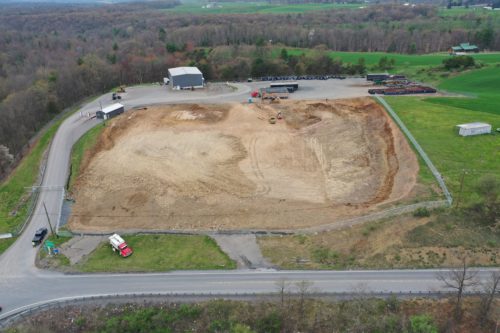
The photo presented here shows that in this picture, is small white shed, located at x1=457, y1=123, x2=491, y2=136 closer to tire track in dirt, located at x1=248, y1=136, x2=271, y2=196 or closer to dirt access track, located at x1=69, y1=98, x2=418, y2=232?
dirt access track, located at x1=69, y1=98, x2=418, y2=232

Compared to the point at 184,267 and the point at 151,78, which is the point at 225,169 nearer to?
the point at 184,267

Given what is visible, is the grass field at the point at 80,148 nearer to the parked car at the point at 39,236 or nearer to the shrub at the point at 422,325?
the parked car at the point at 39,236

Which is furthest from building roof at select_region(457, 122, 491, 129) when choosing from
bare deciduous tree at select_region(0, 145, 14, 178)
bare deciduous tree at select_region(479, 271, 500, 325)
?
bare deciduous tree at select_region(0, 145, 14, 178)

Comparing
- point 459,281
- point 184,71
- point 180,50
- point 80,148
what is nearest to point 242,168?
point 80,148

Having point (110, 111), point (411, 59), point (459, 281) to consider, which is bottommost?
point (411, 59)

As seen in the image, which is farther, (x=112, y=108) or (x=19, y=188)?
(x=112, y=108)

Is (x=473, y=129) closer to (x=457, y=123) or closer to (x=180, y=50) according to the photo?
(x=457, y=123)
